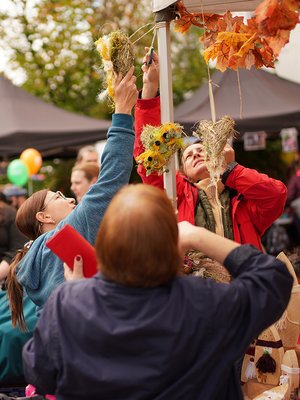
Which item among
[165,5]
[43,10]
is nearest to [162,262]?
[165,5]

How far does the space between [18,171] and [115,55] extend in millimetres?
6637

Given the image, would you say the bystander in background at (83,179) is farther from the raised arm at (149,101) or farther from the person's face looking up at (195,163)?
the raised arm at (149,101)

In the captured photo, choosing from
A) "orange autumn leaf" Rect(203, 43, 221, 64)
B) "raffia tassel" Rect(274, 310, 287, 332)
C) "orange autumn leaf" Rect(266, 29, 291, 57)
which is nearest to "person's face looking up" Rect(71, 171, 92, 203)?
"raffia tassel" Rect(274, 310, 287, 332)

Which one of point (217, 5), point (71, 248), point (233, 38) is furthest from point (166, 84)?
point (71, 248)

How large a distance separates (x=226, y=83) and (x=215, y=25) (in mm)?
5532

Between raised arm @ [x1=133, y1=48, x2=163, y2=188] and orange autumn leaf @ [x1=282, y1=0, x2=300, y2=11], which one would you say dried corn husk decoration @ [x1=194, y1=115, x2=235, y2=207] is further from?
orange autumn leaf @ [x1=282, y1=0, x2=300, y2=11]

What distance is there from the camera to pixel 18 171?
8.75 m

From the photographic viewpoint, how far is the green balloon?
8.68m

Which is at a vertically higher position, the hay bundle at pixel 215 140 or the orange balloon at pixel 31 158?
the hay bundle at pixel 215 140

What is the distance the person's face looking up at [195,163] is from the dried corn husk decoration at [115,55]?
0.62m

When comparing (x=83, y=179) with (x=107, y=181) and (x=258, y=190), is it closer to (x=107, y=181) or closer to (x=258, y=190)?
(x=258, y=190)

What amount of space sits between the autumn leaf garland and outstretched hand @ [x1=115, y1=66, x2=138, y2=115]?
1.04ft

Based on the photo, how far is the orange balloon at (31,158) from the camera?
857cm

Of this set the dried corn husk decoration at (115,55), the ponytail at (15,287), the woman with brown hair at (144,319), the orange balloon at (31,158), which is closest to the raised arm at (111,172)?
the dried corn husk decoration at (115,55)
